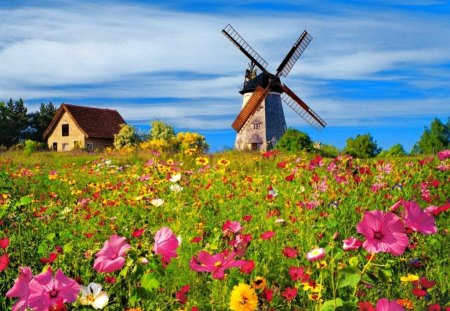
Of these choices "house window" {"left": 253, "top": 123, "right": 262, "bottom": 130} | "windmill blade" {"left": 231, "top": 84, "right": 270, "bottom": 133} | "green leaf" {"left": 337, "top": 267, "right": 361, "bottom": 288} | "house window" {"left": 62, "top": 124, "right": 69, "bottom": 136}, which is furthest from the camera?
"house window" {"left": 62, "top": 124, "right": 69, "bottom": 136}

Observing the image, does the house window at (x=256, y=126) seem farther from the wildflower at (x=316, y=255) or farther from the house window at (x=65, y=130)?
the wildflower at (x=316, y=255)

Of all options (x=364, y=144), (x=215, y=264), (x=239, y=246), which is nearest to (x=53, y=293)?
(x=215, y=264)

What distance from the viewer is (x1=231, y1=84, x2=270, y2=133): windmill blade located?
29875mm

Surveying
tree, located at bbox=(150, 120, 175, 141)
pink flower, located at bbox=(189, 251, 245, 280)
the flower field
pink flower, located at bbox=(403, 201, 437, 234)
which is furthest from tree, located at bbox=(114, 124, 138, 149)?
pink flower, located at bbox=(403, 201, 437, 234)

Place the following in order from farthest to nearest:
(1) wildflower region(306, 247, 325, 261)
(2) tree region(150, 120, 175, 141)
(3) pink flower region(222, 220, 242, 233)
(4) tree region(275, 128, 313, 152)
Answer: (2) tree region(150, 120, 175, 141), (4) tree region(275, 128, 313, 152), (3) pink flower region(222, 220, 242, 233), (1) wildflower region(306, 247, 325, 261)

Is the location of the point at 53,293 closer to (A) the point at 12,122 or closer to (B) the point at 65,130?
(B) the point at 65,130

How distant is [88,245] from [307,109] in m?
26.2

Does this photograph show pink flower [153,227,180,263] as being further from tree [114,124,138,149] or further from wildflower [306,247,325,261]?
tree [114,124,138,149]

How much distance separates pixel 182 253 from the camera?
4.20 meters

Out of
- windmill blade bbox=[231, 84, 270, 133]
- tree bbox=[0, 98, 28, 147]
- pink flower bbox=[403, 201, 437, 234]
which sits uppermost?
tree bbox=[0, 98, 28, 147]

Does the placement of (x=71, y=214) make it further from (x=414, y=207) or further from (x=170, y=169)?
(x=414, y=207)

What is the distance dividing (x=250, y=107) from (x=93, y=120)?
16.9m

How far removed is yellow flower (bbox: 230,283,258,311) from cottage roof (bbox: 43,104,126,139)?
3971 centimetres

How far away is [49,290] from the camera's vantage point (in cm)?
184
